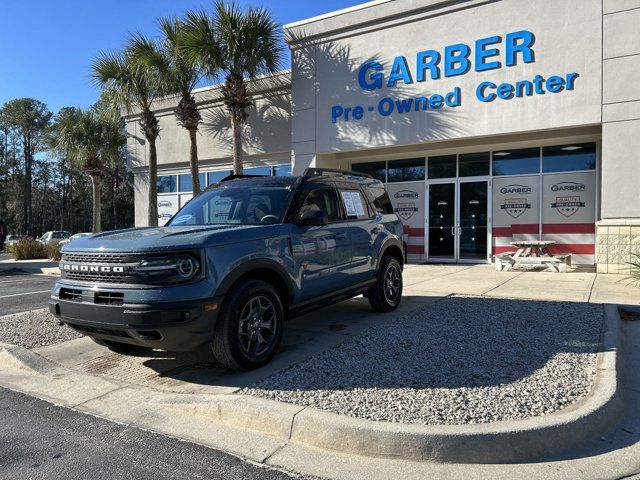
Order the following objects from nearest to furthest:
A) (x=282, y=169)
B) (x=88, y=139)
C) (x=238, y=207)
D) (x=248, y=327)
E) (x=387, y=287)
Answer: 1. (x=248, y=327)
2. (x=238, y=207)
3. (x=387, y=287)
4. (x=282, y=169)
5. (x=88, y=139)

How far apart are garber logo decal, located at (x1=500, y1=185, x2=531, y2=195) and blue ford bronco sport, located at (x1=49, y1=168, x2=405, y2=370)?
9082mm

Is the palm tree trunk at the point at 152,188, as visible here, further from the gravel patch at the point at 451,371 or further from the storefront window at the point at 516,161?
the gravel patch at the point at 451,371

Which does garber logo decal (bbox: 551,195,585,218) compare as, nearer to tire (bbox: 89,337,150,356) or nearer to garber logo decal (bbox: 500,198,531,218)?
garber logo decal (bbox: 500,198,531,218)

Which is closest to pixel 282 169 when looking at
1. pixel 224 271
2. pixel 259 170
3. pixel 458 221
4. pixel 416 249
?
pixel 259 170

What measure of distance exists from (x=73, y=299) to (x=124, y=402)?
42.3 inches

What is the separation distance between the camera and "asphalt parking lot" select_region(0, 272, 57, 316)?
8.66 m

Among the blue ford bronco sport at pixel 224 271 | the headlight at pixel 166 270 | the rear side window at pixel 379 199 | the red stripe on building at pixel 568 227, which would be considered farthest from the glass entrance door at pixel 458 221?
the headlight at pixel 166 270

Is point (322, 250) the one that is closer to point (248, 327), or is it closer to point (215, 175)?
point (248, 327)

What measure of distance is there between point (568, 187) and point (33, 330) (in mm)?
12744

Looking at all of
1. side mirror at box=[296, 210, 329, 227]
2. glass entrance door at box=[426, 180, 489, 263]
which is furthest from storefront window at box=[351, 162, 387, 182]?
side mirror at box=[296, 210, 329, 227]

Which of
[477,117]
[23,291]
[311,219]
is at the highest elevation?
[477,117]

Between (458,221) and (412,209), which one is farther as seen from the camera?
(412,209)

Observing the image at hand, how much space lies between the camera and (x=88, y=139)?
2284 centimetres

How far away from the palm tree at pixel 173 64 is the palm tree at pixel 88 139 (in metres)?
7.87
